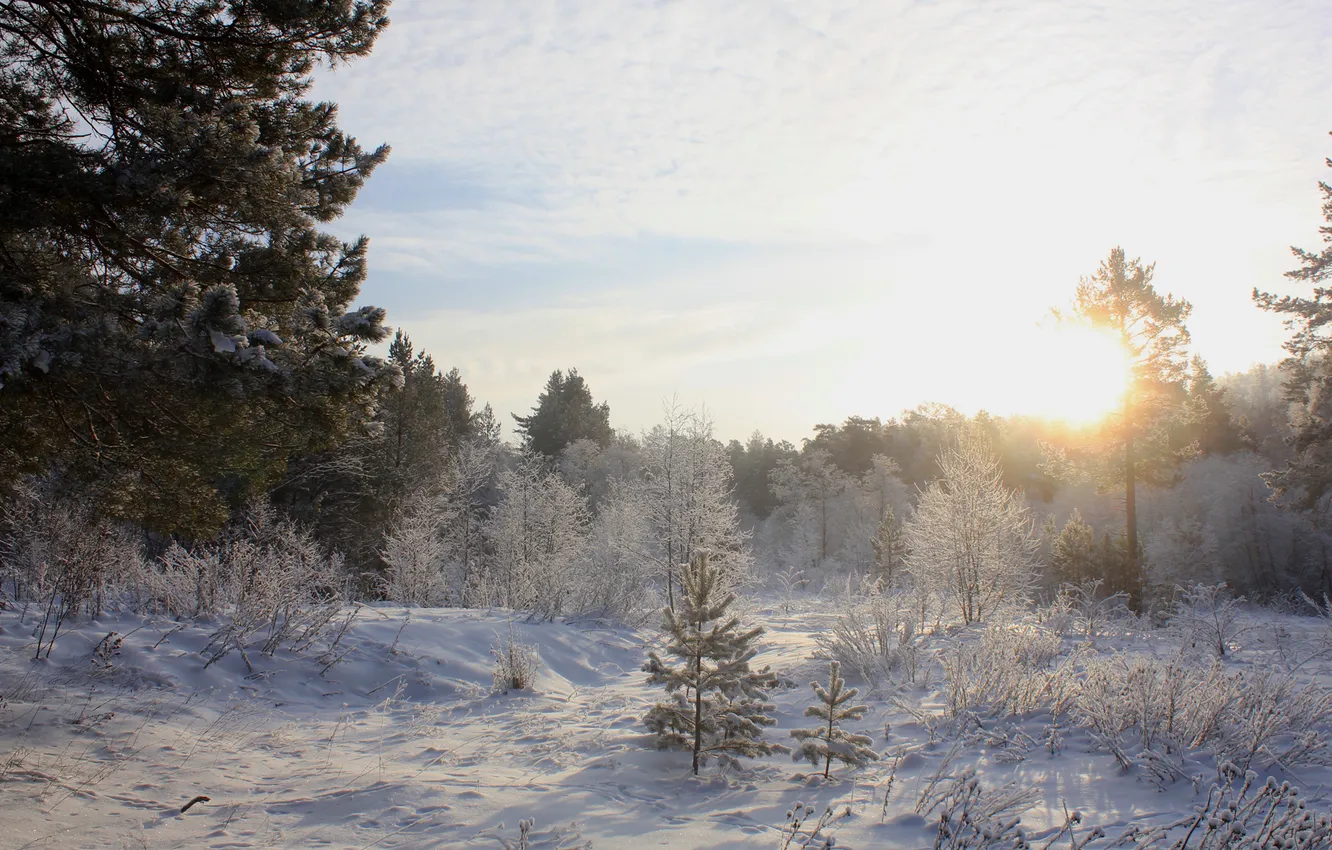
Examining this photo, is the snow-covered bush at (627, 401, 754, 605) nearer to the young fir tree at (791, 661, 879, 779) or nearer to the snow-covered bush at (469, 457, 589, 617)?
the snow-covered bush at (469, 457, 589, 617)

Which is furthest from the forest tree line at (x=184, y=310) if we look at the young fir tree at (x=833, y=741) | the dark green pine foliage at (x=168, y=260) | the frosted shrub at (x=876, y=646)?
the frosted shrub at (x=876, y=646)

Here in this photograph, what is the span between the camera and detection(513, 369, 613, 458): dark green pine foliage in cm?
4434

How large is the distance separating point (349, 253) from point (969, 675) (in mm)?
7230

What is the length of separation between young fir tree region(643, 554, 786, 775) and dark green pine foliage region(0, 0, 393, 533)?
105 inches

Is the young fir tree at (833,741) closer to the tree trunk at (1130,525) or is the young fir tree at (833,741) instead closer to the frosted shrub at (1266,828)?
the frosted shrub at (1266,828)

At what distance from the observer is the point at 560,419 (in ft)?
146

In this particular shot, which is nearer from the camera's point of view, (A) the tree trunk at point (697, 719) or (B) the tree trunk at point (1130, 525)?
(A) the tree trunk at point (697, 719)

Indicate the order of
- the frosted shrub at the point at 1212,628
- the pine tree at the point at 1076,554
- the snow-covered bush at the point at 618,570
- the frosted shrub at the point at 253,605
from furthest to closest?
the pine tree at the point at 1076,554, the snow-covered bush at the point at 618,570, the frosted shrub at the point at 1212,628, the frosted shrub at the point at 253,605

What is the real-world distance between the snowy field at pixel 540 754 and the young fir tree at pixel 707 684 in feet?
0.72

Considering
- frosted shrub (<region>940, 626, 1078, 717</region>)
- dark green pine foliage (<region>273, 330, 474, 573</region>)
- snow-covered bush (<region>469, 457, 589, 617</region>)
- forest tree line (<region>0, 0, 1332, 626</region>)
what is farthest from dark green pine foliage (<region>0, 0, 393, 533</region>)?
snow-covered bush (<region>469, 457, 589, 617</region>)

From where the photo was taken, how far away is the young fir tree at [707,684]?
491cm

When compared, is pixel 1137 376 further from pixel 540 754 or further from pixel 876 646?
pixel 540 754

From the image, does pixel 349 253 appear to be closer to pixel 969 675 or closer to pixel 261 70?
pixel 261 70

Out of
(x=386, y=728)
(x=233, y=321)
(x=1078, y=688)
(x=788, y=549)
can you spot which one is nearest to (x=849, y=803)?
(x=1078, y=688)
